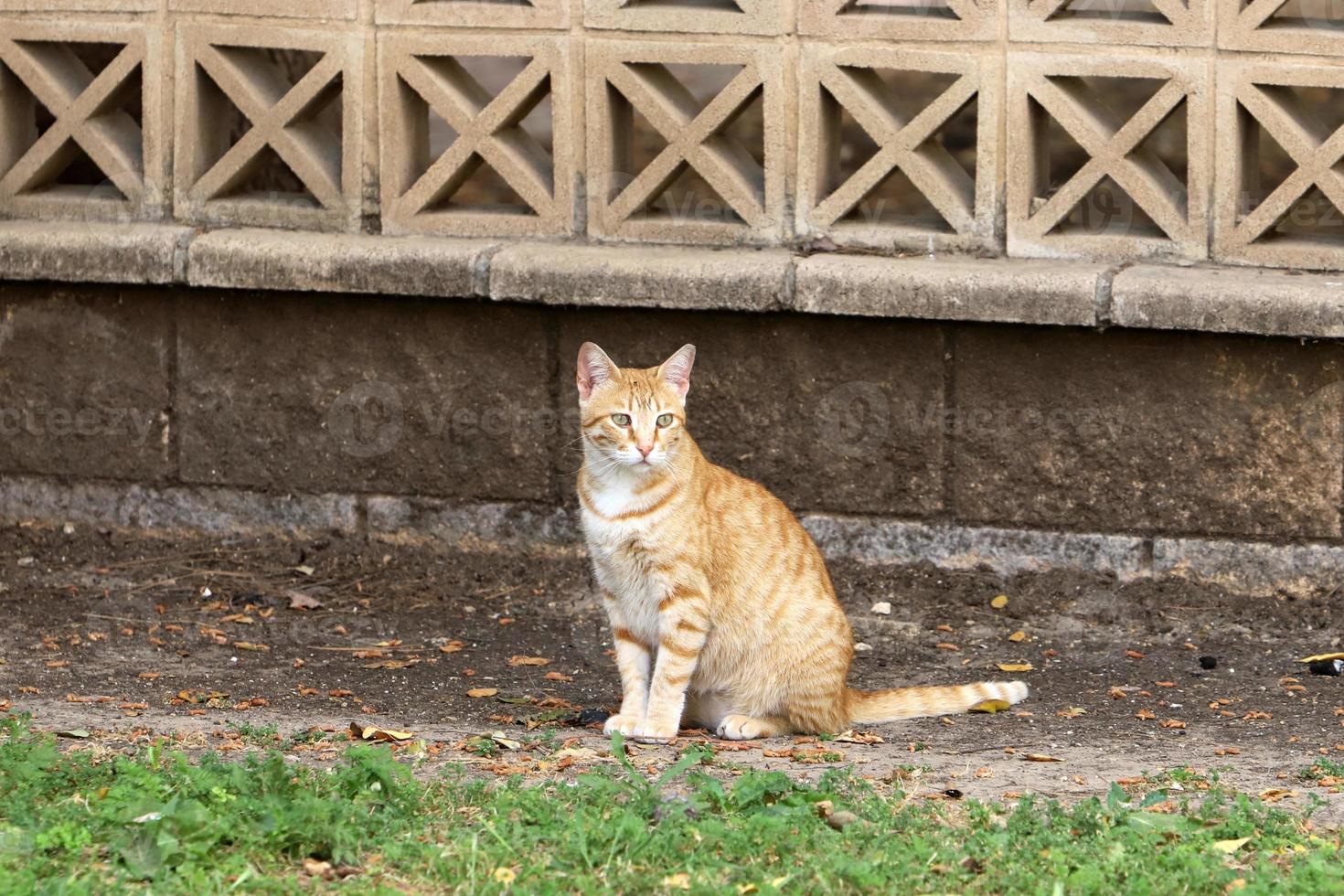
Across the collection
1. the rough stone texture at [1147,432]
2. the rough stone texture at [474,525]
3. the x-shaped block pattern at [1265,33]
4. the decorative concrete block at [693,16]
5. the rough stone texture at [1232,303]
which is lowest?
the rough stone texture at [474,525]

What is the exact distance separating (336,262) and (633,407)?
185cm

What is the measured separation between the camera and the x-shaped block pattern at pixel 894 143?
6207mm

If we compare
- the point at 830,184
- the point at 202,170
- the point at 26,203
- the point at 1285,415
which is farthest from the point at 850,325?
the point at 26,203

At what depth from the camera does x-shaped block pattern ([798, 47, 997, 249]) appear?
6.21m

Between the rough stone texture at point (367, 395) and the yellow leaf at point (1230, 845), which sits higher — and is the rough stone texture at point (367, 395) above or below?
above

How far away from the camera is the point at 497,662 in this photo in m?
6.05

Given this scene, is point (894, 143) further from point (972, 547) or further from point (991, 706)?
point (991, 706)

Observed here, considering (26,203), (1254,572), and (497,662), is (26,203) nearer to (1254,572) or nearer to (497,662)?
(497,662)

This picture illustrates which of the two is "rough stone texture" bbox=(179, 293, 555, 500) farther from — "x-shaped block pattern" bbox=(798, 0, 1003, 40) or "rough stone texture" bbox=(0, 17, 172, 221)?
"x-shaped block pattern" bbox=(798, 0, 1003, 40)

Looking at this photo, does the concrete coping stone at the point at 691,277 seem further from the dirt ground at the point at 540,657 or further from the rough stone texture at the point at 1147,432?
the dirt ground at the point at 540,657

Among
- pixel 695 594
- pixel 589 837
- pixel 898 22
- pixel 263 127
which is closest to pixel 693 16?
pixel 898 22

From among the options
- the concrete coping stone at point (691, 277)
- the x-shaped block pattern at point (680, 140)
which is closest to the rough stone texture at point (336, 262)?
the concrete coping stone at point (691, 277)

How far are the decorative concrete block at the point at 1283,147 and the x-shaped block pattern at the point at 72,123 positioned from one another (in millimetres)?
3763

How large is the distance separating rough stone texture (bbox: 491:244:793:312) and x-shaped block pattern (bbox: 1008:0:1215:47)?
1097 mm
